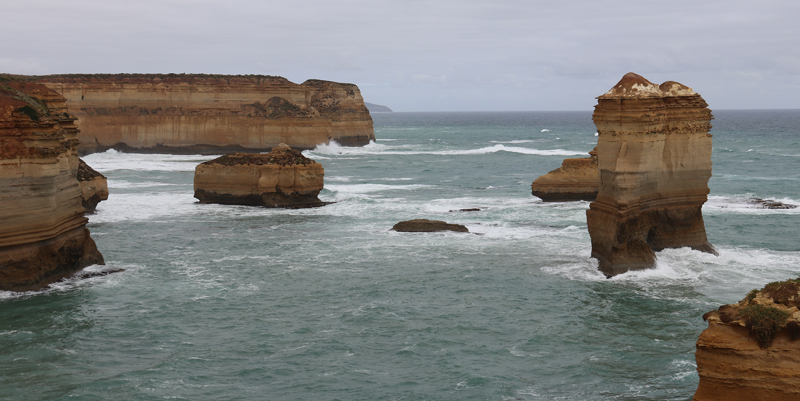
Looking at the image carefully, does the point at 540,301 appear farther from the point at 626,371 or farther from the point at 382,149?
the point at 382,149

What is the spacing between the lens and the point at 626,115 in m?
19.8

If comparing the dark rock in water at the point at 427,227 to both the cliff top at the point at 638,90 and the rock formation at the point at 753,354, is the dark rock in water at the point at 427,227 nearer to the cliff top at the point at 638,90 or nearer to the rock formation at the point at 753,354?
the cliff top at the point at 638,90

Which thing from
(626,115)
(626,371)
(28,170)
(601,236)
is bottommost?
(626,371)

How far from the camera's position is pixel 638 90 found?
1972 centimetres

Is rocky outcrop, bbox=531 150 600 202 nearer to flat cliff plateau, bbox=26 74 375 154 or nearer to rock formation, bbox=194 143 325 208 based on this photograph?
rock formation, bbox=194 143 325 208

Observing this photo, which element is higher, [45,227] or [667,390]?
[45,227]

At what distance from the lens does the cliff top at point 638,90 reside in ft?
64.5

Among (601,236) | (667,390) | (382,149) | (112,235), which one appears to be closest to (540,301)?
(601,236)

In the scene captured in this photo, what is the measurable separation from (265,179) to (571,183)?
13549 mm

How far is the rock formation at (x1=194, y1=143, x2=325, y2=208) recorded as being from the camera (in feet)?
106

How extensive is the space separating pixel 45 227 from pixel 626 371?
14.5m

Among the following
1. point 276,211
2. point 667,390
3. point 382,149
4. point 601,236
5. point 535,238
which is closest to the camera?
point 667,390

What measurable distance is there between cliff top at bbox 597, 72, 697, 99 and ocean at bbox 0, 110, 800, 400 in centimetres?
453

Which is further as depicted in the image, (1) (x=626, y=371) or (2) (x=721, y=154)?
(2) (x=721, y=154)
